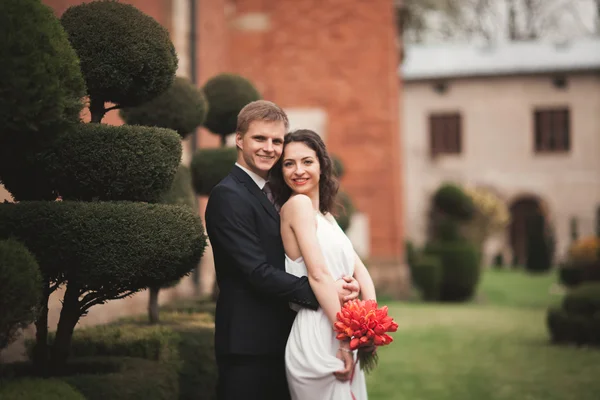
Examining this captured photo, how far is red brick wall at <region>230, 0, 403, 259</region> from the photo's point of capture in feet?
55.5

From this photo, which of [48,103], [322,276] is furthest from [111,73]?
[322,276]

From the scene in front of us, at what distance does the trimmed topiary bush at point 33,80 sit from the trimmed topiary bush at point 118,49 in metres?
0.60

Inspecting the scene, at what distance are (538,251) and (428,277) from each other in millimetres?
11654

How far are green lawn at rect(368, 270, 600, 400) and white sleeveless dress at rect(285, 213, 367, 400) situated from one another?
3803 mm

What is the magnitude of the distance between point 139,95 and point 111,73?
0.23 metres

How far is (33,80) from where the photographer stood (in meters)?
3.23

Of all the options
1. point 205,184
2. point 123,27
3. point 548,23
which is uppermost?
point 548,23

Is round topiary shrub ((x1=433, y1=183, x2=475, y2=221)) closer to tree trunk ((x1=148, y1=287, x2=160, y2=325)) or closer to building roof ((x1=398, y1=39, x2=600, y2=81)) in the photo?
building roof ((x1=398, y1=39, x2=600, y2=81))

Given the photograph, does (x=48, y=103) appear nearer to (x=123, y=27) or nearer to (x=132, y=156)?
(x=132, y=156)

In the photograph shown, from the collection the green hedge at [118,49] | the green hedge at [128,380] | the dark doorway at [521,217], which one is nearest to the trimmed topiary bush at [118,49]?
the green hedge at [118,49]

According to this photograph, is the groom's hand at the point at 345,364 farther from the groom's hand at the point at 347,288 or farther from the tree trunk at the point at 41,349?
the tree trunk at the point at 41,349

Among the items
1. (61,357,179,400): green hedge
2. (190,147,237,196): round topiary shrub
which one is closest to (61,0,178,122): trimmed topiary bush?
(61,357,179,400): green hedge

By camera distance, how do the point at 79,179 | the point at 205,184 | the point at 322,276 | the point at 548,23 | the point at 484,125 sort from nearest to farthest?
the point at 322,276 → the point at 79,179 → the point at 205,184 → the point at 484,125 → the point at 548,23

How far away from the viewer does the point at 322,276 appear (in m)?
3.67
